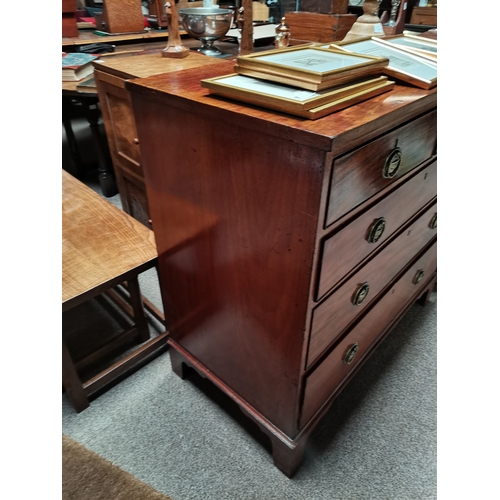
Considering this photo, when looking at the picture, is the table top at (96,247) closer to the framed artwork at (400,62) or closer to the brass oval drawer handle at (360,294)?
the brass oval drawer handle at (360,294)

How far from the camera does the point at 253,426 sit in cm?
119

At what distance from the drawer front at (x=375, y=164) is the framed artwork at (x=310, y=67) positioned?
116 millimetres

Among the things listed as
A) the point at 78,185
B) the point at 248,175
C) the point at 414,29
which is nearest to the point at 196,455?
the point at 248,175

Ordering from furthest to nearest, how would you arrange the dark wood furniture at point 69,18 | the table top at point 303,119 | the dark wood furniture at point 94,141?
the dark wood furniture at point 69,18 → the dark wood furniture at point 94,141 → the table top at point 303,119

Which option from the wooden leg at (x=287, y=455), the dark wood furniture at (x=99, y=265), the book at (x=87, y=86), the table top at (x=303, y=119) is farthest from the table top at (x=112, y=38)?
the wooden leg at (x=287, y=455)

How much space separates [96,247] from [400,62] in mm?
949

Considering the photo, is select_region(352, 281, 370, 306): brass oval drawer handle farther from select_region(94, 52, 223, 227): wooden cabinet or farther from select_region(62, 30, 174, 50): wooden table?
select_region(62, 30, 174, 50): wooden table

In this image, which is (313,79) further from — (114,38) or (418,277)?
(114,38)

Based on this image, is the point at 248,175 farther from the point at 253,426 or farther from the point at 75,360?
the point at 75,360

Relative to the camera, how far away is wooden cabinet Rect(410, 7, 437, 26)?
168 cm

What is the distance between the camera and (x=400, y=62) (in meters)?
0.78

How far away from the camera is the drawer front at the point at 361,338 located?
37.0 inches

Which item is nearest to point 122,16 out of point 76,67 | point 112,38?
point 112,38

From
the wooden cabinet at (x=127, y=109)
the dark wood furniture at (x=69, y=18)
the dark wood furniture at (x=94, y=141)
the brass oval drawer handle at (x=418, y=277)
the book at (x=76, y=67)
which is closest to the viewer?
the wooden cabinet at (x=127, y=109)
